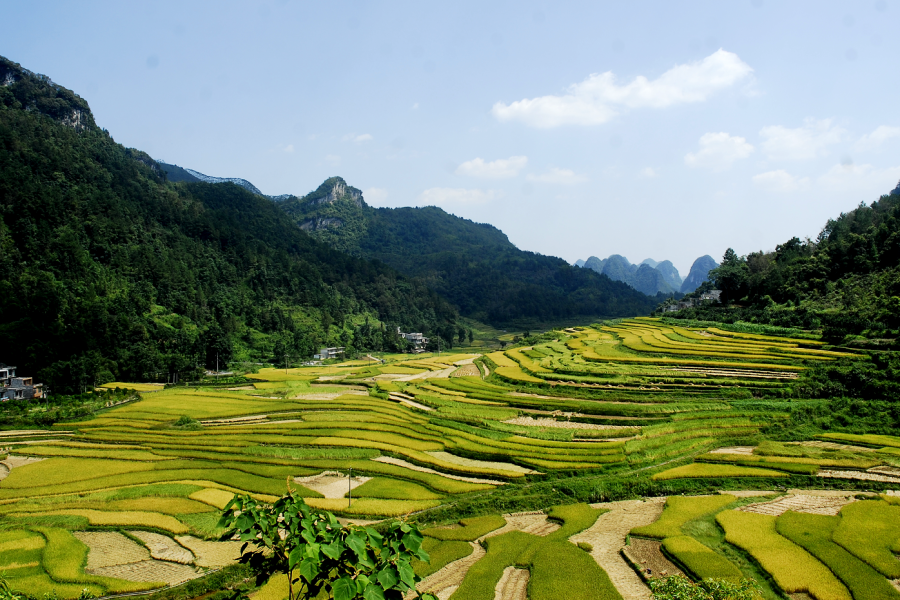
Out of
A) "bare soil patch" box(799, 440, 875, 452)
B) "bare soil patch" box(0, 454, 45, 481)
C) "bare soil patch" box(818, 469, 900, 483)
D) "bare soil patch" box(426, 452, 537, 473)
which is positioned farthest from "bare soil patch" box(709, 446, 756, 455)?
"bare soil patch" box(0, 454, 45, 481)

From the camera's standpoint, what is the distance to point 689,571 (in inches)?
525

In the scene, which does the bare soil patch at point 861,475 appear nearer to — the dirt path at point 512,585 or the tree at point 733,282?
the dirt path at point 512,585

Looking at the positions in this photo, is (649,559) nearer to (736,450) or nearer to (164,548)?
(736,450)

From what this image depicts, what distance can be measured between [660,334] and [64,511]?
5051 cm

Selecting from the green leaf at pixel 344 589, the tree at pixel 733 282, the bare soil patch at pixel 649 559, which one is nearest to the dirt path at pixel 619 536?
the bare soil patch at pixel 649 559

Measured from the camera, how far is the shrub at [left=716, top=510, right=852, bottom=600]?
1234cm

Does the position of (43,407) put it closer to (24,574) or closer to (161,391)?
(161,391)

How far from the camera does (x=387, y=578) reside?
210 inches

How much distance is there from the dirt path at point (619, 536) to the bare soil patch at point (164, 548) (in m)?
11.5

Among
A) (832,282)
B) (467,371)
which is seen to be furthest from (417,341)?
(832,282)

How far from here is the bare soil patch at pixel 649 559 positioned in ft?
44.5

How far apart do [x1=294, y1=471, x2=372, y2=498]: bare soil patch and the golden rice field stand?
0.13 m

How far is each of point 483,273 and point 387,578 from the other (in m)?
154

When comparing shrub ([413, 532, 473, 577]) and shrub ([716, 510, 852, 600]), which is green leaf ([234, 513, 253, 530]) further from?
shrub ([716, 510, 852, 600])
